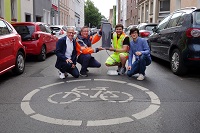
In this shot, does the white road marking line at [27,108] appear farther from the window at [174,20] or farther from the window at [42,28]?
the window at [42,28]

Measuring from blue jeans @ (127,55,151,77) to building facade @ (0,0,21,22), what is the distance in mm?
12956

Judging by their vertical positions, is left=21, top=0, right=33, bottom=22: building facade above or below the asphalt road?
above

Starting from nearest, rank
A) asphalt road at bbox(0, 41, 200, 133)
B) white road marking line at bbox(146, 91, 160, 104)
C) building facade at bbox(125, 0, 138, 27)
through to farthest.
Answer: asphalt road at bbox(0, 41, 200, 133) → white road marking line at bbox(146, 91, 160, 104) → building facade at bbox(125, 0, 138, 27)

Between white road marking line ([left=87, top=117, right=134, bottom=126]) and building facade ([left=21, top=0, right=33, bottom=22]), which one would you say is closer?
white road marking line ([left=87, top=117, right=134, bottom=126])

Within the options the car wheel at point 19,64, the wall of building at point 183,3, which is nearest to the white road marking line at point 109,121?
the car wheel at point 19,64

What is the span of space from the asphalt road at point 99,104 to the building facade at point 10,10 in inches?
442

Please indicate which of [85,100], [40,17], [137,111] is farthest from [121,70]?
[40,17]

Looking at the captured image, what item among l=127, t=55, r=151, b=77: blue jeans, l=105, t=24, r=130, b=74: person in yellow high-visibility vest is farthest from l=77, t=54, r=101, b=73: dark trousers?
l=127, t=55, r=151, b=77: blue jeans

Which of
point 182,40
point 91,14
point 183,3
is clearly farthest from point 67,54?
point 91,14

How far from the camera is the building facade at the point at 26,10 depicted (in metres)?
21.5

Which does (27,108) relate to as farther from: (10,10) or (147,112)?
(10,10)

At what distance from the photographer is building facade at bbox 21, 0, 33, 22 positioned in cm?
2145

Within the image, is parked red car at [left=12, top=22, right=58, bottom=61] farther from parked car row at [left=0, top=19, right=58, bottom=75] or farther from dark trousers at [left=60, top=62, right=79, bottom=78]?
dark trousers at [left=60, top=62, right=79, bottom=78]

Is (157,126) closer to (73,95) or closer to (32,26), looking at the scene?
(73,95)
